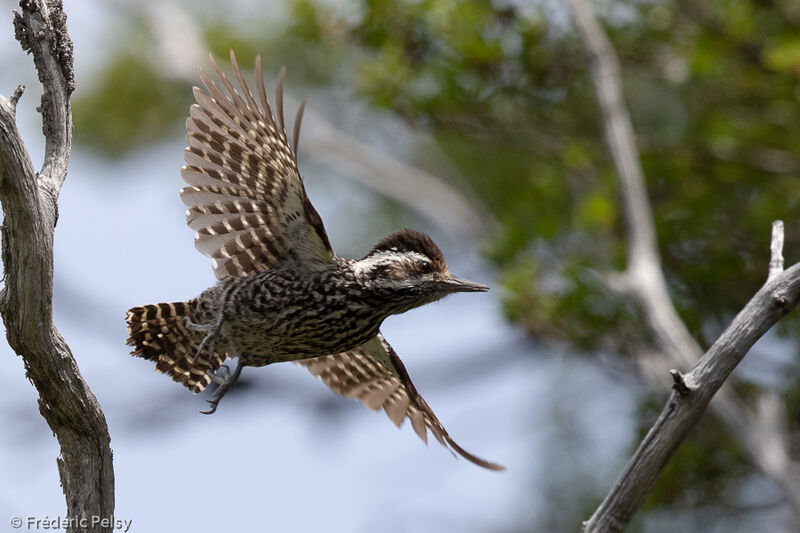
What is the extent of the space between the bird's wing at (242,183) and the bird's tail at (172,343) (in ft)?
1.09

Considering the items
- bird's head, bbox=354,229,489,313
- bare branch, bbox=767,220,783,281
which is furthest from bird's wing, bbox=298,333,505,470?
bare branch, bbox=767,220,783,281

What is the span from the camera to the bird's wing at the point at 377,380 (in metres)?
4.25

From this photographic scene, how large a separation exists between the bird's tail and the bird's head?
2.29 feet

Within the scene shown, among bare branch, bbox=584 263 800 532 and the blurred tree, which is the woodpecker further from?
the blurred tree

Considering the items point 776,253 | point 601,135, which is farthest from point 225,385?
point 601,135

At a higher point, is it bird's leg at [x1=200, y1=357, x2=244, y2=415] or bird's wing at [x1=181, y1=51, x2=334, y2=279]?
bird's wing at [x1=181, y1=51, x2=334, y2=279]

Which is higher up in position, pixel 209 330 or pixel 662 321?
pixel 662 321

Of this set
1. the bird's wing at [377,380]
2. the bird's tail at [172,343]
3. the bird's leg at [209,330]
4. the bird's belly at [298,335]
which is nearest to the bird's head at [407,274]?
the bird's belly at [298,335]

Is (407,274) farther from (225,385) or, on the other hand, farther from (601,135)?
(601,135)

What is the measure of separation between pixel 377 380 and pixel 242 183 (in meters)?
1.09

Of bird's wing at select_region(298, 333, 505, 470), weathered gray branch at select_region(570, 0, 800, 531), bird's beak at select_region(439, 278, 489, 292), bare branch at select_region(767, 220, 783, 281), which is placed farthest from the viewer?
weathered gray branch at select_region(570, 0, 800, 531)

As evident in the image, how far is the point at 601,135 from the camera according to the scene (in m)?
7.01

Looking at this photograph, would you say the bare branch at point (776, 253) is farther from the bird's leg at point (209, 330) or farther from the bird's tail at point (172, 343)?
the bird's tail at point (172, 343)

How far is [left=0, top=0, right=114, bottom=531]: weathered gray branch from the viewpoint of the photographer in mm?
2727
